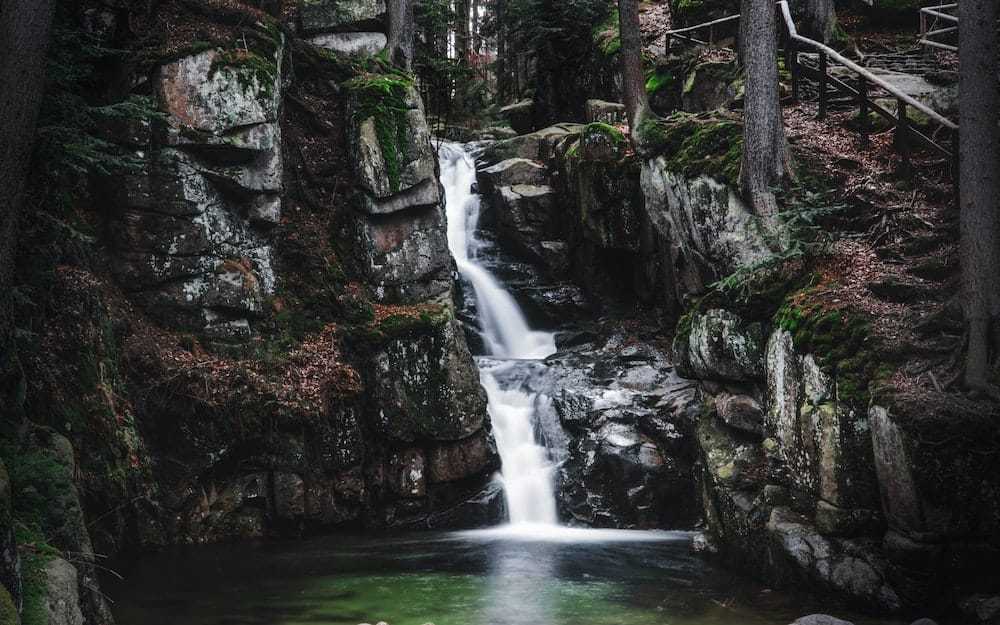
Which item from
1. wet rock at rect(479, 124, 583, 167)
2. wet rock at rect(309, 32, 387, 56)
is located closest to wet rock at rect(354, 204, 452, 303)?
wet rock at rect(309, 32, 387, 56)

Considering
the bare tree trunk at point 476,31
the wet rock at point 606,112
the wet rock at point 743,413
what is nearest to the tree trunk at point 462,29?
the bare tree trunk at point 476,31

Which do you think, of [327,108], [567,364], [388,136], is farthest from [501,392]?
[327,108]

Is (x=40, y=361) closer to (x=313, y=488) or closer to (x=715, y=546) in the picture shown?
(x=313, y=488)

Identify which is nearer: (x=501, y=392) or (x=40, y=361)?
(x=40, y=361)

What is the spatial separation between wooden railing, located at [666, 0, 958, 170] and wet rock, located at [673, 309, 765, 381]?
141 inches

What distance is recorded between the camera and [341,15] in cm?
1873

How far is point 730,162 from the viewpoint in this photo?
12.8 m

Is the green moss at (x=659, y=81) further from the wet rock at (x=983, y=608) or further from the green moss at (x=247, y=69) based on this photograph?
the wet rock at (x=983, y=608)

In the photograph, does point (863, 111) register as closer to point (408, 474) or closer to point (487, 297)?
point (487, 297)

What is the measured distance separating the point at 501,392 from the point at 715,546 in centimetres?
586

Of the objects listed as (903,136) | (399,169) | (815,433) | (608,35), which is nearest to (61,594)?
(815,433)

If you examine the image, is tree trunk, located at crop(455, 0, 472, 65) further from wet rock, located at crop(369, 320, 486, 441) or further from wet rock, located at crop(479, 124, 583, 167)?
wet rock, located at crop(369, 320, 486, 441)

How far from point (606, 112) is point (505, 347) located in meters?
7.08

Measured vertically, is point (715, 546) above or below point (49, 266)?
below
